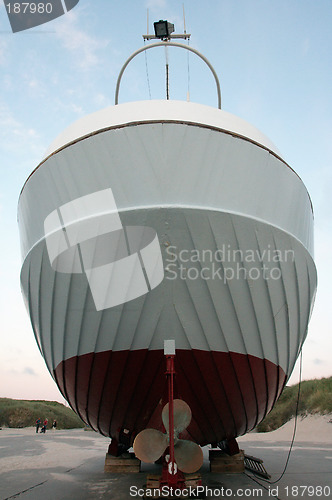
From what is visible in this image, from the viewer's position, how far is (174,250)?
12.9ft

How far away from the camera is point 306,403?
21000 mm

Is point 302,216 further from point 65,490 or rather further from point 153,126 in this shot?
point 65,490

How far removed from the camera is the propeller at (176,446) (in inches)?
159

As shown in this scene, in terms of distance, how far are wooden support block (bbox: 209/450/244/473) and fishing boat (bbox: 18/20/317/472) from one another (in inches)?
96.8

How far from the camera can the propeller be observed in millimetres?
4035

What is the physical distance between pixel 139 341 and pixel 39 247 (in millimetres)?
1677

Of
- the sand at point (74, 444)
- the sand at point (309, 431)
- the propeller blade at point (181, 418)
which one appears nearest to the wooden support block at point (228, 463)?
the propeller blade at point (181, 418)
